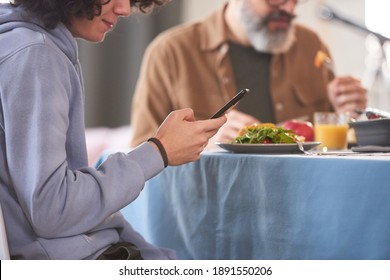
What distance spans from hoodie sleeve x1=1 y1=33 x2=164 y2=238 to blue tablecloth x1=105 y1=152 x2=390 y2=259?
371 mm

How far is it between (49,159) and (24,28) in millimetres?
231

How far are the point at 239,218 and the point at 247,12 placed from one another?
132 cm

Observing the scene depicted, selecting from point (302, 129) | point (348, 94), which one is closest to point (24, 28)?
point (302, 129)

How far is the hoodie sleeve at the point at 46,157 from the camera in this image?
0.90 metres

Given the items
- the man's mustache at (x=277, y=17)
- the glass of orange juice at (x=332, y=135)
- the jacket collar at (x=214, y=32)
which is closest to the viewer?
the glass of orange juice at (x=332, y=135)

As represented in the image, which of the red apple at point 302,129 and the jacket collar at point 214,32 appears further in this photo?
the jacket collar at point 214,32

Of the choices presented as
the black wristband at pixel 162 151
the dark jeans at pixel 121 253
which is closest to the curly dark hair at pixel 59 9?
the black wristband at pixel 162 151

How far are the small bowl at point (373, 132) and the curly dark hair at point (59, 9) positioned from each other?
0.61 m

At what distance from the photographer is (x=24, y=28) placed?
970mm

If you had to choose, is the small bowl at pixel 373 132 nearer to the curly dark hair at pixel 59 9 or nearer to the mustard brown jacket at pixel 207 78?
the curly dark hair at pixel 59 9

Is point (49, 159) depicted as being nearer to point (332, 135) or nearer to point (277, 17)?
point (332, 135)

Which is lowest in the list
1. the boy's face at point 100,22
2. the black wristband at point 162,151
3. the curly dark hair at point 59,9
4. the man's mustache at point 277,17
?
the man's mustache at point 277,17

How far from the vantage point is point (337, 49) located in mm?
4492
